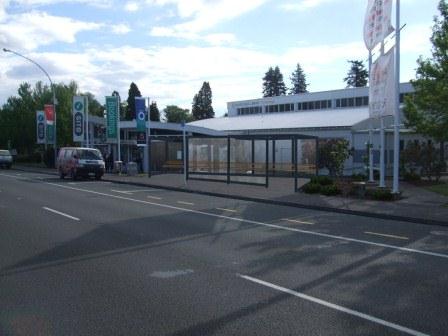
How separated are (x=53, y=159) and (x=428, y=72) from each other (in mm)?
38986

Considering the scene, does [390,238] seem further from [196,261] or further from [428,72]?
[428,72]

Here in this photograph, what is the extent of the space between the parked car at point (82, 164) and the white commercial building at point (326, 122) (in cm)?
1303

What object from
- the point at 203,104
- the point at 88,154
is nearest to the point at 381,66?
the point at 88,154

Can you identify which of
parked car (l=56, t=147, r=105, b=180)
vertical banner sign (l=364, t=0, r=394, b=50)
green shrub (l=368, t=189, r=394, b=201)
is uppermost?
vertical banner sign (l=364, t=0, r=394, b=50)

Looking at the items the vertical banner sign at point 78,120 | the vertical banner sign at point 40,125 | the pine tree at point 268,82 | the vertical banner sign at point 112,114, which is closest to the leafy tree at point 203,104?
the pine tree at point 268,82

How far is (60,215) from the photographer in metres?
15.2

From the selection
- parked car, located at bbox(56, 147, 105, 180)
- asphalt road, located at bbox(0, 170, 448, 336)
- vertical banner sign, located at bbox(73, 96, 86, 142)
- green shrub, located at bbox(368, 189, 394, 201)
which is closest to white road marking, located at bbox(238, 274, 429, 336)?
asphalt road, located at bbox(0, 170, 448, 336)

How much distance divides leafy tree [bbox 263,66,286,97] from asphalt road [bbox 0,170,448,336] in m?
117

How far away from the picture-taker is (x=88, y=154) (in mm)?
35156

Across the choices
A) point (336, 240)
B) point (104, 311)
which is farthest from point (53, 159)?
point (104, 311)

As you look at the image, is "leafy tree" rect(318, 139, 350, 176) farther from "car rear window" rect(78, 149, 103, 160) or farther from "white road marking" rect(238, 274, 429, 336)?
"white road marking" rect(238, 274, 429, 336)

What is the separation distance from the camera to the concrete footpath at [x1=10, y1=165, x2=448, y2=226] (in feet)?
51.0

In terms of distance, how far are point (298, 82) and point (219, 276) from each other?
406ft

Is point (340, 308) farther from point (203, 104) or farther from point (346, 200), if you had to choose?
point (203, 104)
